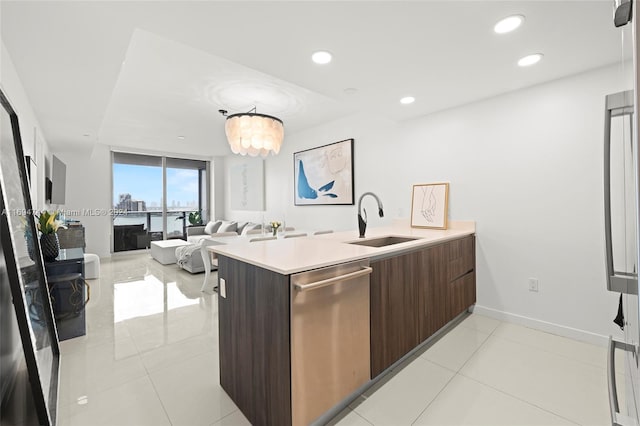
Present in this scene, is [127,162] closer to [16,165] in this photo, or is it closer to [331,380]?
[16,165]

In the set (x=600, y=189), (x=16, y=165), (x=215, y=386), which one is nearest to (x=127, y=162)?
(x=16, y=165)

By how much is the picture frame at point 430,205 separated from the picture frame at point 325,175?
3.75ft

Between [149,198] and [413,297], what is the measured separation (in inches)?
293

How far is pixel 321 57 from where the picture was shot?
2.15 m

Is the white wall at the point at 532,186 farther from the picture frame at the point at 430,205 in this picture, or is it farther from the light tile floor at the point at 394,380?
the light tile floor at the point at 394,380

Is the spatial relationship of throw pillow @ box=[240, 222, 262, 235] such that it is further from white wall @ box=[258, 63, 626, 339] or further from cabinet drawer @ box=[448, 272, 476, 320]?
cabinet drawer @ box=[448, 272, 476, 320]

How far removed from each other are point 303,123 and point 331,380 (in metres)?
4.26

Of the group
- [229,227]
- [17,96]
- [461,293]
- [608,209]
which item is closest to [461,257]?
[461,293]

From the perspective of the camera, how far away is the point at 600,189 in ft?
7.88

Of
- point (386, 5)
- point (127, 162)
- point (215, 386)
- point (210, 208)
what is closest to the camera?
point (386, 5)

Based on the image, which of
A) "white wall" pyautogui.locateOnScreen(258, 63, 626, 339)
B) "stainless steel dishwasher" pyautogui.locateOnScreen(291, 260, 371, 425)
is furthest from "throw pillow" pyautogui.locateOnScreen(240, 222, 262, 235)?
"stainless steel dishwasher" pyautogui.locateOnScreen(291, 260, 371, 425)

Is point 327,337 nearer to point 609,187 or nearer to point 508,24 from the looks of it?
point 609,187

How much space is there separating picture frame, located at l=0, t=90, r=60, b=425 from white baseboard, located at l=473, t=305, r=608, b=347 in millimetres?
3648

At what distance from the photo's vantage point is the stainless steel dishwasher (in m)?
1.35
